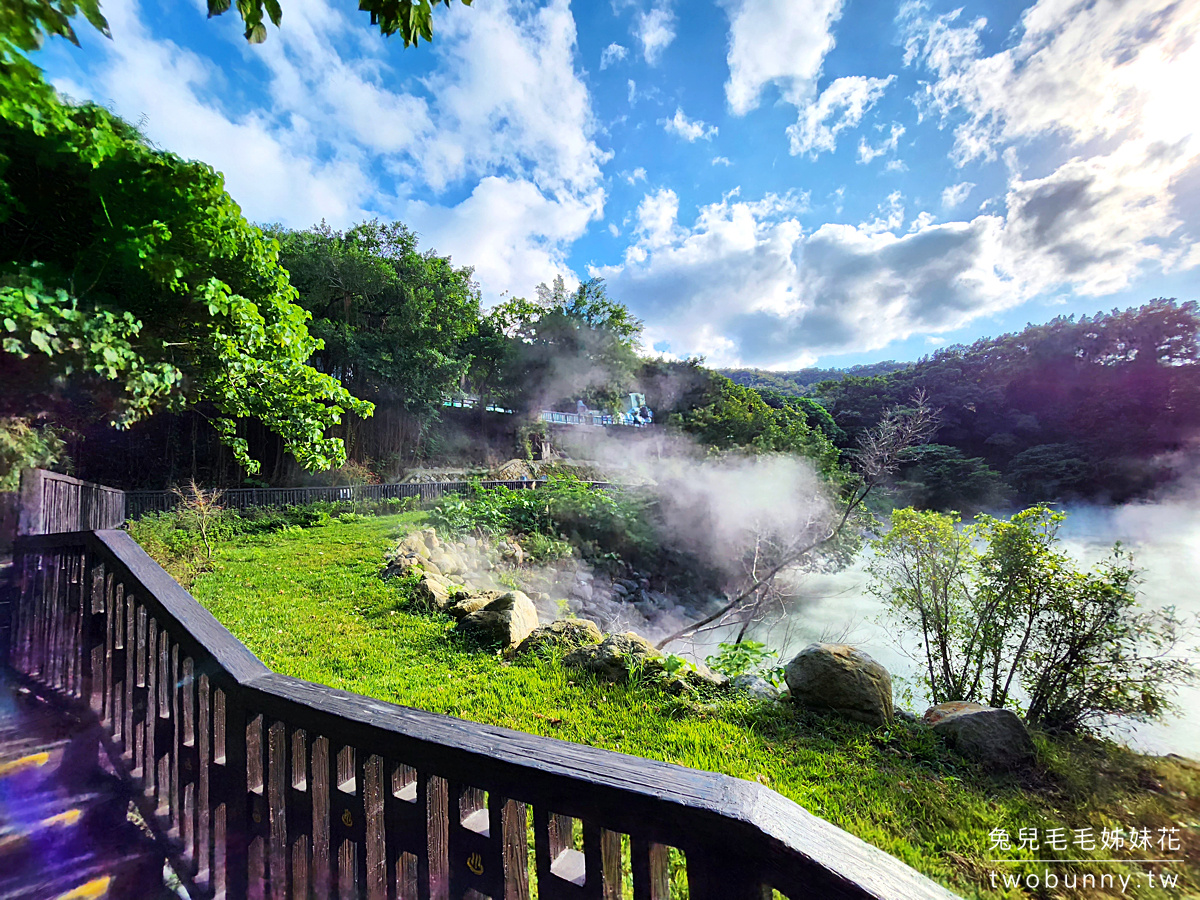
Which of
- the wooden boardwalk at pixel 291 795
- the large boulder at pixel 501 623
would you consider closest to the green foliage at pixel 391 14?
the wooden boardwalk at pixel 291 795

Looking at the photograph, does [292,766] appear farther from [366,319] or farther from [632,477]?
[366,319]

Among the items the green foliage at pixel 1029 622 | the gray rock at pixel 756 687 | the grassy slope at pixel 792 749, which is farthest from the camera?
the gray rock at pixel 756 687

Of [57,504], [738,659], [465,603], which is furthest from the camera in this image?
[465,603]

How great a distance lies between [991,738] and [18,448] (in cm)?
759

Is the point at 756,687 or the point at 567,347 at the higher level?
the point at 567,347

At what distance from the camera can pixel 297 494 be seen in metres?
11.6

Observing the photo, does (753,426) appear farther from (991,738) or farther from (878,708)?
(991,738)

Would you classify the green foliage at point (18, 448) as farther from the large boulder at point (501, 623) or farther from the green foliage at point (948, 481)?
the green foliage at point (948, 481)

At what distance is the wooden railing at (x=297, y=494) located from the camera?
9766mm

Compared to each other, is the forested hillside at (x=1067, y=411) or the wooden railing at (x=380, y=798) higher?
the forested hillside at (x=1067, y=411)

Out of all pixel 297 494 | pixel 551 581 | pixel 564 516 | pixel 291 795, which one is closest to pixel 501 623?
pixel 291 795

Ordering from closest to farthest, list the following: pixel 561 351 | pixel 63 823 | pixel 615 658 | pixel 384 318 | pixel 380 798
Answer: pixel 380 798
pixel 63 823
pixel 615 658
pixel 384 318
pixel 561 351

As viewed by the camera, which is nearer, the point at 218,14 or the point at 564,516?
the point at 218,14

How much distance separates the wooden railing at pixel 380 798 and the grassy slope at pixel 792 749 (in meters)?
1.49
